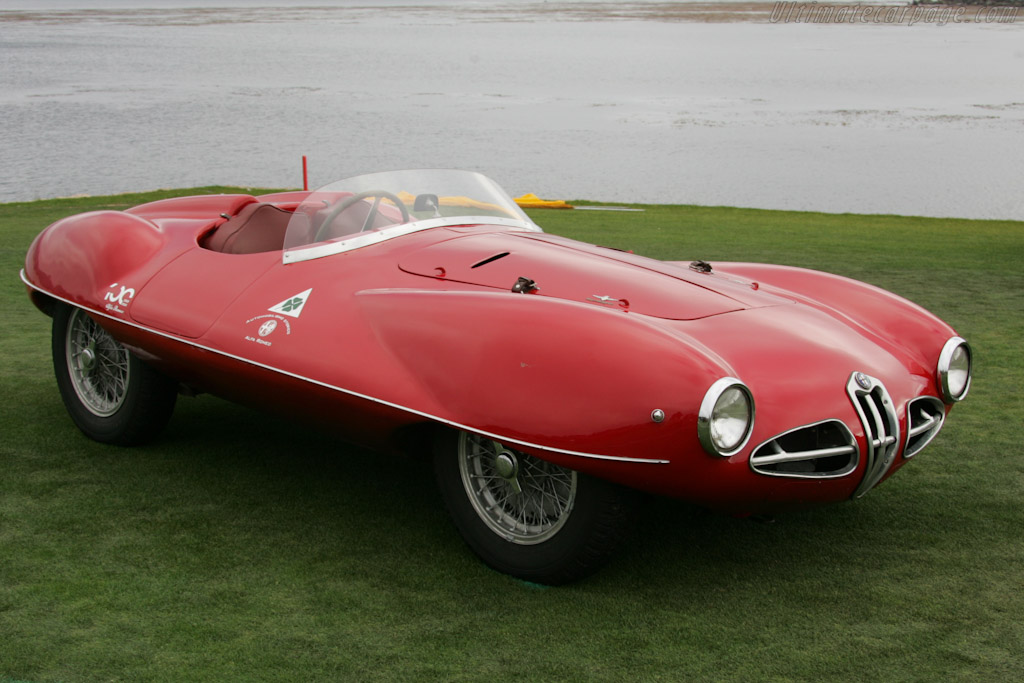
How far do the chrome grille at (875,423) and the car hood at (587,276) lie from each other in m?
0.61

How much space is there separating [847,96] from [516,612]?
4983cm

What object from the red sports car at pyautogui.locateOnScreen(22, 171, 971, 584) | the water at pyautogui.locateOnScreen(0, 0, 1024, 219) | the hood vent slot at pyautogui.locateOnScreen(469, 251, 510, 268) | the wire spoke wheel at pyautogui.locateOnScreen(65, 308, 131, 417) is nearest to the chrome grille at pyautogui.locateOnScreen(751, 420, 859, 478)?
the red sports car at pyautogui.locateOnScreen(22, 171, 971, 584)

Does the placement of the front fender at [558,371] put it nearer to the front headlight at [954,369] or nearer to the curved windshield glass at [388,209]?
the curved windshield glass at [388,209]

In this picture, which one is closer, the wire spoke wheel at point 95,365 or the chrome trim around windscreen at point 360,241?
the chrome trim around windscreen at point 360,241

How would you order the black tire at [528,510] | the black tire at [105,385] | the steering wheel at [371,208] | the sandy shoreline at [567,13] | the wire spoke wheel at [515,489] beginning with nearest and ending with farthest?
the black tire at [528,510] → the wire spoke wheel at [515,489] → the steering wheel at [371,208] → the black tire at [105,385] → the sandy shoreline at [567,13]

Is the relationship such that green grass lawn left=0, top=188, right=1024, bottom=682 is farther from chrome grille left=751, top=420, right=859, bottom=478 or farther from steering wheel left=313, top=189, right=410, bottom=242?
steering wheel left=313, top=189, right=410, bottom=242

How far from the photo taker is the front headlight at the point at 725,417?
2.98 metres

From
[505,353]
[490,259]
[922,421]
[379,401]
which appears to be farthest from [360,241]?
[922,421]

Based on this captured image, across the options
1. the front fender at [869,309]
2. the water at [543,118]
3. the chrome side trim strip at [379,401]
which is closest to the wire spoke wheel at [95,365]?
the chrome side trim strip at [379,401]

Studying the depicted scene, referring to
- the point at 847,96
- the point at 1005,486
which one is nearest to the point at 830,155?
the point at 847,96

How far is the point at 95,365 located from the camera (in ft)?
16.3

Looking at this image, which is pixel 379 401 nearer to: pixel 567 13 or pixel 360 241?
pixel 360 241

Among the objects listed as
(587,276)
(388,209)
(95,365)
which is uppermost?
(388,209)

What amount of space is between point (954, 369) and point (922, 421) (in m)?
0.39
